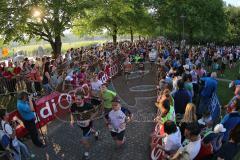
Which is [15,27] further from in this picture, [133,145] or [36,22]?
[133,145]

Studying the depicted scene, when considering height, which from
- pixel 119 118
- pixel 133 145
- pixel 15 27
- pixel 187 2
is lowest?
pixel 133 145

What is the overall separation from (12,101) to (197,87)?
8.71m

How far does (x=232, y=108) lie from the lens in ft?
29.5

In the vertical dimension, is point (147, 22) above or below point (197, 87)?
above

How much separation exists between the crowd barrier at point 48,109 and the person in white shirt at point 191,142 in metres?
6.30

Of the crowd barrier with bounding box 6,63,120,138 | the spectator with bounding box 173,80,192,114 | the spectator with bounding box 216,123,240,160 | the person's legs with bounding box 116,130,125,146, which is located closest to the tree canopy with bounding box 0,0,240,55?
the crowd barrier with bounding box 6,63,120,138

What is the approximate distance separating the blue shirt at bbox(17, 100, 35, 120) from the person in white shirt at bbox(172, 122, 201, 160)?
5519 millimetres

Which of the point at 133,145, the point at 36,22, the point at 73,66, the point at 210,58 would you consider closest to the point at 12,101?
the point at 73,66

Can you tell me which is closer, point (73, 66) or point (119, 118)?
point (119, 118)

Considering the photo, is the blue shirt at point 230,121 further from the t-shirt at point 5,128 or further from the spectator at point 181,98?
the t-shirt at point 5,128

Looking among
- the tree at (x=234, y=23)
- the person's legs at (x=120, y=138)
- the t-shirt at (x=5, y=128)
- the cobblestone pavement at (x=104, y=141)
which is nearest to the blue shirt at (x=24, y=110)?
the cobblestone pavement at (x=104, y=141)

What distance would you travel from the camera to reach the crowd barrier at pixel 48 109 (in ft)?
40.3

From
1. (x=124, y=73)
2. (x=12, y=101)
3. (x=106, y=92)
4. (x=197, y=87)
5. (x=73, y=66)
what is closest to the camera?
(x=106, y=92)

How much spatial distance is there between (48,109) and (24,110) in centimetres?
282
